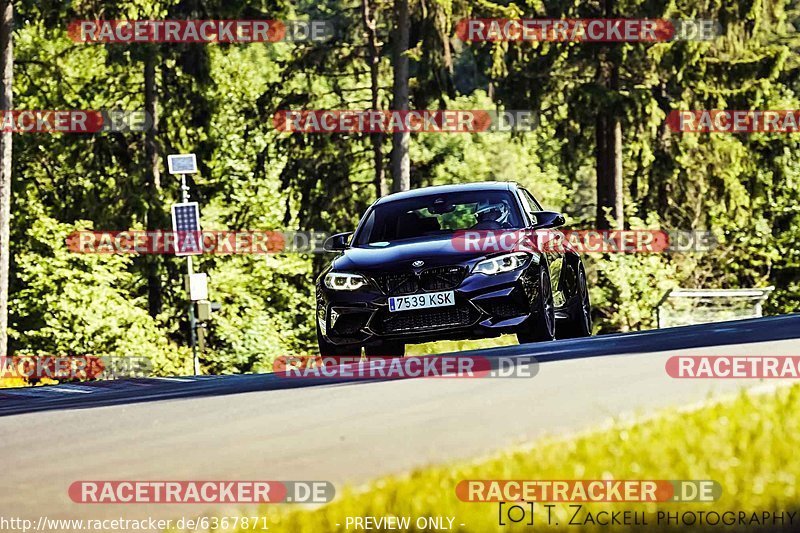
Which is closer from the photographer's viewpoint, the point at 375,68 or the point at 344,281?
the point at 344,281

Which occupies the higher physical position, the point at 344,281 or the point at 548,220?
the point at 548,220

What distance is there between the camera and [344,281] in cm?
1427

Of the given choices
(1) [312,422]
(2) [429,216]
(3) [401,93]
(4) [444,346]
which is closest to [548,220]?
(2) [429,216]

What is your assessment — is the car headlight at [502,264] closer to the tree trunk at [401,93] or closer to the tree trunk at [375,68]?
the tree trunk at [401,93]

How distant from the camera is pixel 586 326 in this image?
17.3 metres

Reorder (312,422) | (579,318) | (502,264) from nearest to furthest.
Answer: (312,422) < (502,264) < (579,318)

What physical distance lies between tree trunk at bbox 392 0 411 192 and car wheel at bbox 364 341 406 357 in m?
21.9

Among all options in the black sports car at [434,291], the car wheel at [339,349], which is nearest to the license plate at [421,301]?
the black sports car at [434,291]

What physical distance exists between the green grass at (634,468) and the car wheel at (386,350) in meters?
6.18

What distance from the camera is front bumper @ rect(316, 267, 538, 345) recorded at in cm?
1400

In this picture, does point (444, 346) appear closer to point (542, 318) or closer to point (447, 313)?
point (542, 318)

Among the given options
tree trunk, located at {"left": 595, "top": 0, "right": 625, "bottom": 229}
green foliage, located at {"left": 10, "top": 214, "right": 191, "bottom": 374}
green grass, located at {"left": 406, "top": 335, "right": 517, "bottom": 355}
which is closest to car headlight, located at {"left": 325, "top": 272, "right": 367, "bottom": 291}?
green grass, located at {"left": 406, "top": 335, "right": 517, "bottom": 355}

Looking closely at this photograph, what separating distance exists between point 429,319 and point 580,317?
3.49m

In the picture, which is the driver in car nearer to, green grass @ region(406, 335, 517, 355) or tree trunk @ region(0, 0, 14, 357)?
green grass @ region(406, 335, 517, 355)
